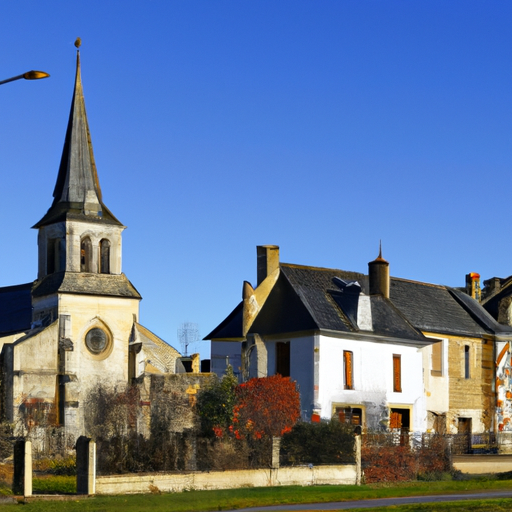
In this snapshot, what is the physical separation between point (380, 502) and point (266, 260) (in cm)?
2153

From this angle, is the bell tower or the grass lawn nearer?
the grass lawn

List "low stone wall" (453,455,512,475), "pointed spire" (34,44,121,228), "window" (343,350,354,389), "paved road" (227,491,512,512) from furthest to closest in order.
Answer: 1. "pointed spire" (34,44,121,228)
2. "window" (343,350,354,389)
3. "low stone wall" (453,455,512,475)
4. "paved road" (227,491,512,512)

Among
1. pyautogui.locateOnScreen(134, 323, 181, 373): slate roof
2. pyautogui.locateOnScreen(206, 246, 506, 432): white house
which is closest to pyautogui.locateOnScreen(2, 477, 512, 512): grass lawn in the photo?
pyautogui.locateOnScreen(206, 246, 506, 432): white house

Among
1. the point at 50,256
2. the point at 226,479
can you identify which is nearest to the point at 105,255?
the point at 50,256

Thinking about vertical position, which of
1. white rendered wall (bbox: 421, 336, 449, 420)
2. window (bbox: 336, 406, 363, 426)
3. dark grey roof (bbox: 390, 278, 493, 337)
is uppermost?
dark grey roof (bbox: 390, 278, 493, 337)

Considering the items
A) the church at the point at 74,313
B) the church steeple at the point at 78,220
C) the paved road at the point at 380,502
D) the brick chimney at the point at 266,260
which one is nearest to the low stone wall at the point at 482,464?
the paved road at the point at 380,502

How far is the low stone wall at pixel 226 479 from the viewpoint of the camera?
32.6 meters

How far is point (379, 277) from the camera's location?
176ft

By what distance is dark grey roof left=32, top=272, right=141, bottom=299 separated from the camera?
57312 millimetres

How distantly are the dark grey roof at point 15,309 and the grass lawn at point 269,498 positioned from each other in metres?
34.2

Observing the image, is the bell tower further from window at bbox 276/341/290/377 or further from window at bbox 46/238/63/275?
window at bbox 276/341/290/377

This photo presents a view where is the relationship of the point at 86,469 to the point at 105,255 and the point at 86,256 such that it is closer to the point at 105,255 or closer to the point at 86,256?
the point at 86,256

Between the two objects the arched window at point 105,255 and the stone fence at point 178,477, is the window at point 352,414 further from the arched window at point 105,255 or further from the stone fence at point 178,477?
the arched window at point 105,255

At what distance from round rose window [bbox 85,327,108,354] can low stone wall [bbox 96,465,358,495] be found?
22.2 meters
